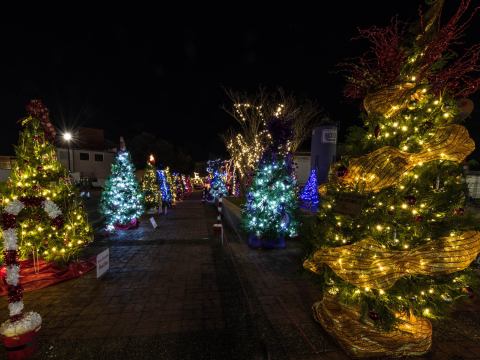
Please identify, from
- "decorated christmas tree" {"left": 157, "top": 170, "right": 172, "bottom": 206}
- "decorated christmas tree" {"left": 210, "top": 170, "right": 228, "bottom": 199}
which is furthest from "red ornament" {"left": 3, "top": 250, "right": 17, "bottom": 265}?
"decorated christmas tree" {"left": 210, "top": 170, "right": 228, "bottom": 199}

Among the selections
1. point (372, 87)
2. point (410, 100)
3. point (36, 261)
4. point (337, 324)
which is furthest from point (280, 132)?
point (36, 261)

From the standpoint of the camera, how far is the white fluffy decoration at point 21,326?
308 centimetres

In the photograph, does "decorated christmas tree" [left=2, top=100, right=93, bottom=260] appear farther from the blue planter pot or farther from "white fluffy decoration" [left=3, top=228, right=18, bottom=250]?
the blue planter pot

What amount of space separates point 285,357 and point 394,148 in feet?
9.76

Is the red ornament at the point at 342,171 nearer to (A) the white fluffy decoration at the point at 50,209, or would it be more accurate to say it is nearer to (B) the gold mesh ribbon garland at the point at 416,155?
(B) the gold mesh ribbon garland at the point at 416,155

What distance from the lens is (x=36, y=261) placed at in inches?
236

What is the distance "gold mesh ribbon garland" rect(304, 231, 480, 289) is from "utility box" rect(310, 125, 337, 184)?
13.9 metres

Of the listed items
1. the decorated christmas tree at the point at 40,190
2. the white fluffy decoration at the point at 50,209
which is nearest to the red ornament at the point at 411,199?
the white fluffy decoration at the point at 50,209

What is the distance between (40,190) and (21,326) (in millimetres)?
3504

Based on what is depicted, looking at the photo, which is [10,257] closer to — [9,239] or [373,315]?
[9,239]

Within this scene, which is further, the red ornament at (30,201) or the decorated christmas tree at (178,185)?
the decorated christmas tree at (178,185)

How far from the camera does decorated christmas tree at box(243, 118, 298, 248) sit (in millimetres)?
7867

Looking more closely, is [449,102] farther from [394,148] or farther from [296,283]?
[296,283]

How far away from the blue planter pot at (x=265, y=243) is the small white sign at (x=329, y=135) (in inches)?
418
